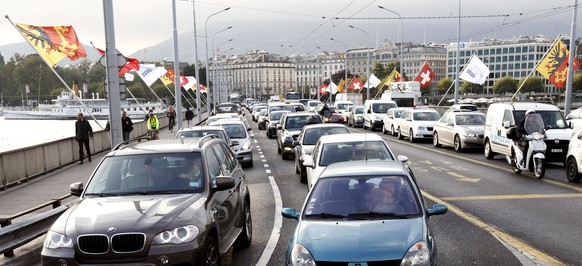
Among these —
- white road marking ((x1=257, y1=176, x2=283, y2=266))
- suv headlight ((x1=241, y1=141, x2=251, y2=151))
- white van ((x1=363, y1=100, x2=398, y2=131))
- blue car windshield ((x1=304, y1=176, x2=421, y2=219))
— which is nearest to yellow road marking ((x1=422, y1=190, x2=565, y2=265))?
blue car windshield ((x1=304, y1=176, x2=421, y2=219))

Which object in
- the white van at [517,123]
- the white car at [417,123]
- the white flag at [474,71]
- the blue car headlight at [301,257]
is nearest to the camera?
the blue car headlight at [301,257]

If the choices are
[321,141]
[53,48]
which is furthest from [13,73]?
[321,141]

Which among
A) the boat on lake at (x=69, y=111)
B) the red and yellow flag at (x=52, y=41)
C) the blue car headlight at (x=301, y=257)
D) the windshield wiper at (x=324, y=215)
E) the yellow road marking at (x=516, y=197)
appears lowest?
the boat on lake at (x=69, y=111)

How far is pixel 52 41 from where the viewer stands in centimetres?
1712

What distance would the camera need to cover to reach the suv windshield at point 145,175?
6.45 meters

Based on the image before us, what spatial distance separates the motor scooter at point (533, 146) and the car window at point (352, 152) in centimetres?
546

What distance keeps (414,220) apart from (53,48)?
15084 millimetres

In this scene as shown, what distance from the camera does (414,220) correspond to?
566cm

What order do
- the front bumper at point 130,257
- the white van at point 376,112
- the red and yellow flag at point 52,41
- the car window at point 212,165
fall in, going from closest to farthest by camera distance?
1. the front bumper at point 130,257
2. the car window at point 212,165
3. the red and yellow flag at point 52,41
4. the white van at point 376,112

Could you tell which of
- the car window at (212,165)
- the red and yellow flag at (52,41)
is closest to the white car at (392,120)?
the red and yellow flag at (52,41)

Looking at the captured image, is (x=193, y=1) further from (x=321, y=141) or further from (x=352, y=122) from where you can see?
(x=321, y=141)

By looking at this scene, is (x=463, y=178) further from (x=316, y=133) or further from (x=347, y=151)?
(x=347, y=151)

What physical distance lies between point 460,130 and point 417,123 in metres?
5.15

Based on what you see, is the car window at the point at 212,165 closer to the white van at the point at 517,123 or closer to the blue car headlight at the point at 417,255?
the blue car headlight at the point at 417,255
